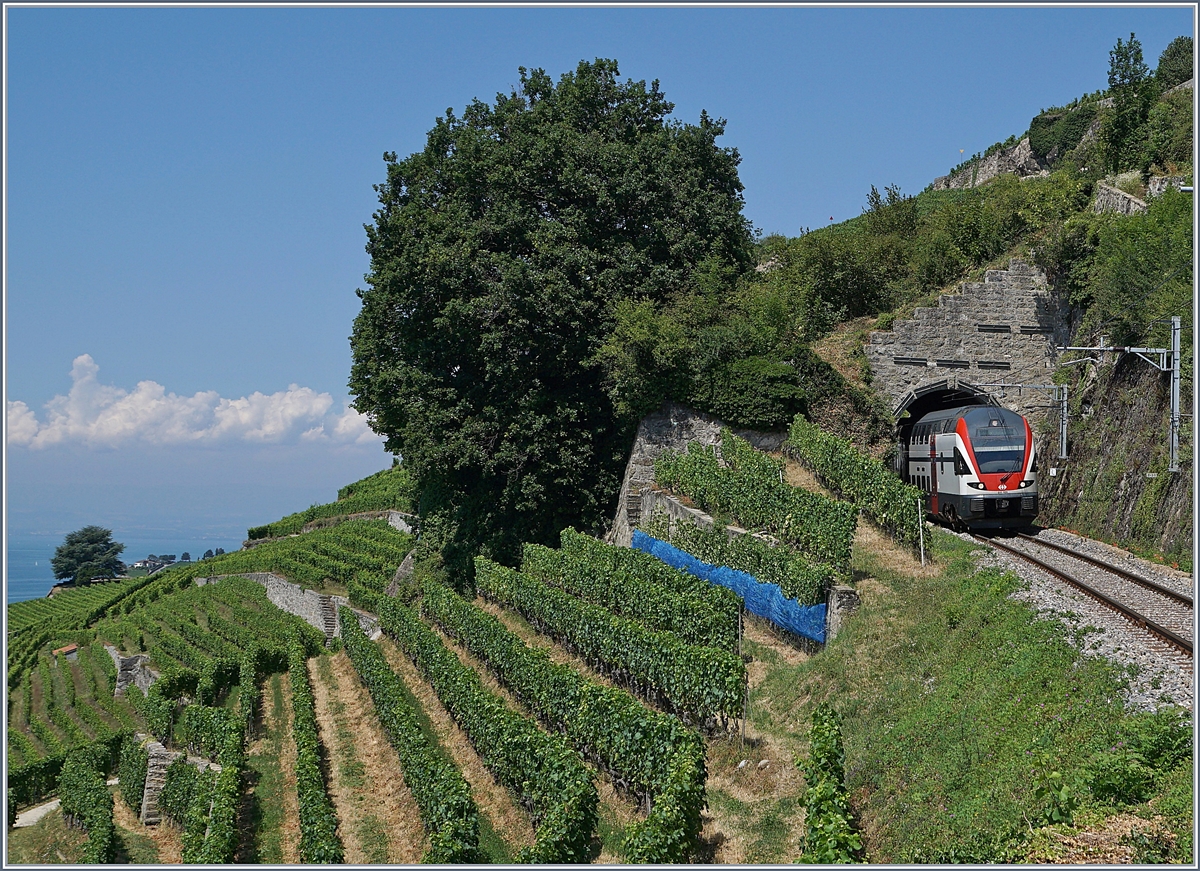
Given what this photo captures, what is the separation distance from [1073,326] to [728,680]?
18.7 meters

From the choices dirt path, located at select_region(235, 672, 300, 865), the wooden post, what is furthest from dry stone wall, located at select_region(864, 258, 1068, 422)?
dirt path, located at select_region(235, 672, 300, 865)

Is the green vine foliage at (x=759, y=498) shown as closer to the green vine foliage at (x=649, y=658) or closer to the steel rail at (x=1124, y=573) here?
the green vine foliage at (x=649, y=658)

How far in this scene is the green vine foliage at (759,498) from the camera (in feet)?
62.7

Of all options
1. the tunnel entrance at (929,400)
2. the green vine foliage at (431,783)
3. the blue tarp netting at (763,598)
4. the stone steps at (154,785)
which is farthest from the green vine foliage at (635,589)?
the stone steps at (154,785)

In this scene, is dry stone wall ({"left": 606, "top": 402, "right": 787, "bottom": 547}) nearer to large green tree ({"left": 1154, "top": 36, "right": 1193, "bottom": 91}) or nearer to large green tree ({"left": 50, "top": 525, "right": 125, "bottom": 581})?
large green tree ({"left": 1154, "top": 36, "right": 1193, "bottom": 91})

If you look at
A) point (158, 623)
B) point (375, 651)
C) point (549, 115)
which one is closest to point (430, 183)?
point (549, 115)

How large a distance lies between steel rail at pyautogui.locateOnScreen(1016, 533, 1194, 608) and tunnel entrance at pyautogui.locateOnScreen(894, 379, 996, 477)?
7.12 m

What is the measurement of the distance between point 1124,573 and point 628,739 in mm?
8618

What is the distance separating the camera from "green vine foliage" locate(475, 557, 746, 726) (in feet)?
48.9

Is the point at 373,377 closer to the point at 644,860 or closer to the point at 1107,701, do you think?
the point at 644,860

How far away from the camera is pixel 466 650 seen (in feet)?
80.1

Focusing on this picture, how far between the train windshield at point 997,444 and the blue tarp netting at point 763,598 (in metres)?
5.87

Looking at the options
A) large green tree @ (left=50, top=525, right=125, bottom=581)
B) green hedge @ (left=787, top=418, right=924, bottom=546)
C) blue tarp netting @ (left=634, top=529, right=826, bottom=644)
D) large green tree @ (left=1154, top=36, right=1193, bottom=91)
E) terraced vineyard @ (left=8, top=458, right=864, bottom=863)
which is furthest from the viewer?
large green tree @ (left=50, top=525, right=125, bottom=581)

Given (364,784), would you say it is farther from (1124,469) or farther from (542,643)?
(1124,469)
